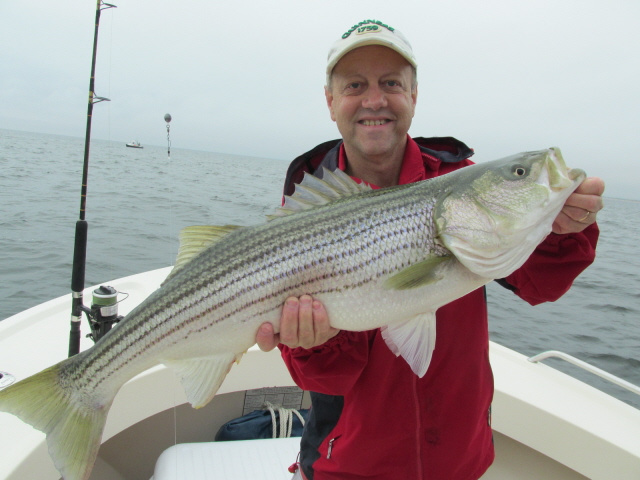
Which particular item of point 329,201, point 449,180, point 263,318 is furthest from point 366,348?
point 449,180

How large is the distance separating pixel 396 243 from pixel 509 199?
62 centimetres

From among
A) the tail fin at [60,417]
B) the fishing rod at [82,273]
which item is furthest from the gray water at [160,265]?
the tail fin at [60,417]

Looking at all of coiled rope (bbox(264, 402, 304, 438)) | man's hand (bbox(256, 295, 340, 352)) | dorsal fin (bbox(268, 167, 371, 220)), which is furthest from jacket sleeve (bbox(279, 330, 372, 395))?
coiled rope (bbox(264, 402, 304, 438))

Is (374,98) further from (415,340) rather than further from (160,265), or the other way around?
(160,265)

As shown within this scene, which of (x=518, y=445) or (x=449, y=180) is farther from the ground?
(x=449, y=180)

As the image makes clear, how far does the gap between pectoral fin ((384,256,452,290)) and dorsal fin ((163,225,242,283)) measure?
38.7 inches

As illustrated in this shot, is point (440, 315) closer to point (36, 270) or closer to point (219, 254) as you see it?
point (219, 254)


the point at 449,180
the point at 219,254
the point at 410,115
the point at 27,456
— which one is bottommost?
the point at 27,456

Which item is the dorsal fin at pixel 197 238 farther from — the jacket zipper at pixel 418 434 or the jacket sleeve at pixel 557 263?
the jacket sleeve at pixel 557 263

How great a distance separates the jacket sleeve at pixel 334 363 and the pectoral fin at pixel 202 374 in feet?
1.27

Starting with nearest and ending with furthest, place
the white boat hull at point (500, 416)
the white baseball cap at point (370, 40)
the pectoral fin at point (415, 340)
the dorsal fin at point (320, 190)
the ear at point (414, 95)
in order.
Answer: the pectoral fin at point (415, 340) → the dorsal fin at point (320, 190) → the white baseball cap at point (370, 40) → the ear at point (414, 95) → the white boat hull at point (500, 416)

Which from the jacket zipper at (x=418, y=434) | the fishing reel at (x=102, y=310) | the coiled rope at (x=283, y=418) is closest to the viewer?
the jacket zipper at (x=418, y=434)

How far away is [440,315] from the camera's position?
103 inches

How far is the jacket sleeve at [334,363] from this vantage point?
2.47 metres
